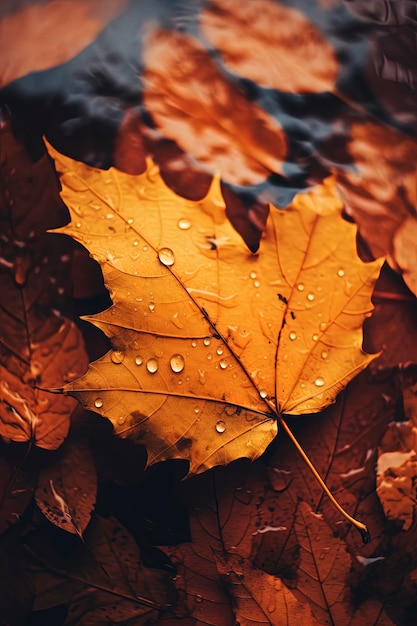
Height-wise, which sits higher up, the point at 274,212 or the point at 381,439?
the point at 274,212

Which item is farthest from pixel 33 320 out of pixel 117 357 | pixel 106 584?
pixel 106 584

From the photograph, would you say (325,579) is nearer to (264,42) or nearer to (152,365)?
(152,365)

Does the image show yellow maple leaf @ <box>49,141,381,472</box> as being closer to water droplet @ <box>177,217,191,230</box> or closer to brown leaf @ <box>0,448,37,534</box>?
water droplet @ <box>177,217,191,230</box>

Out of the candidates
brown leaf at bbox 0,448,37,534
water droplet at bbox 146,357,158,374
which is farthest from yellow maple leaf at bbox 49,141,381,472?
brown leaf at bbox 0,448,37,534

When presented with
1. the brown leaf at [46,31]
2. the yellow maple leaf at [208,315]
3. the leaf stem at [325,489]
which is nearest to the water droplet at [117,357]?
the yellow maple leaf at [208,315]

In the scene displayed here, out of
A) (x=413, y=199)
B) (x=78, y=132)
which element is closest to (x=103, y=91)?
(x=78, y=132)

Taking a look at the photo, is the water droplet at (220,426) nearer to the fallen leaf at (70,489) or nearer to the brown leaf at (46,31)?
the fallen leaf at (70,489)

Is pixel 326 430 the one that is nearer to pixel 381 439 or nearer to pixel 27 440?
pixel 381 439
